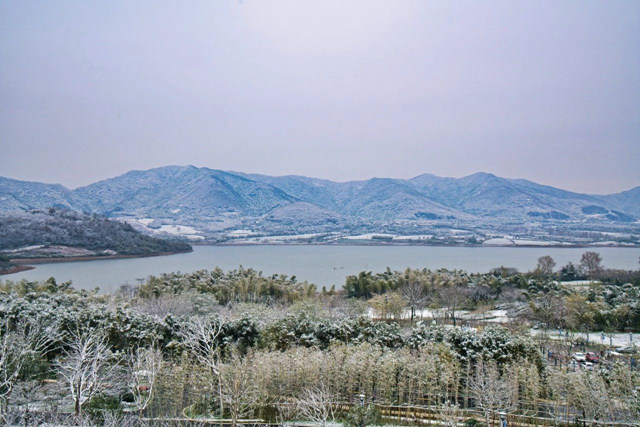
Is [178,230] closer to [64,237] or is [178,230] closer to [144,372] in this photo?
[64,237]

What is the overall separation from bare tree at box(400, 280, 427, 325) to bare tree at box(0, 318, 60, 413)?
17575 millimetres

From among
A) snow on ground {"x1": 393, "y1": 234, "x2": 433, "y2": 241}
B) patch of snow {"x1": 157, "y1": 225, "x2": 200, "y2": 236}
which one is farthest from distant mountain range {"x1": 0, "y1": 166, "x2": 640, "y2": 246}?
snow on ground {"x1": 393, "y1": 234, "x2": 433, "y2": 241}

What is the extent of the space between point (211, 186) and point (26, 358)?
558 ft

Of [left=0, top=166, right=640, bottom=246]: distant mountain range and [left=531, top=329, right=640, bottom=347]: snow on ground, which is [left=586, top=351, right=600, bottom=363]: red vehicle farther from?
[left=0, top=166, right=640, bottom=246]: distant mountain range

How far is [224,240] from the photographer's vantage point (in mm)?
100938

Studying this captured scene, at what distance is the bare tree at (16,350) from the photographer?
30.9 feet

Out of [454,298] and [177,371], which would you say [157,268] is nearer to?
[454,298]

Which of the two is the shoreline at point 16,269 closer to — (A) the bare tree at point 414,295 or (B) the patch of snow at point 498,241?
(A) the bare tree at point 414,295

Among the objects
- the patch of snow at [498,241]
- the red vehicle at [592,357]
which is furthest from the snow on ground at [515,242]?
the red vehicle at [592,357]

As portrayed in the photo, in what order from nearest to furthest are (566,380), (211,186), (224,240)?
(566,380) → (224,240) → (211,186)

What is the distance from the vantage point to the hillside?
202 feet

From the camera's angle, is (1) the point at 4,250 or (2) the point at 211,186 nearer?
(1) the point at 4,250

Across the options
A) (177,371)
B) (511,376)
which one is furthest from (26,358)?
(511,376)

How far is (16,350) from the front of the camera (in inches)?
429
